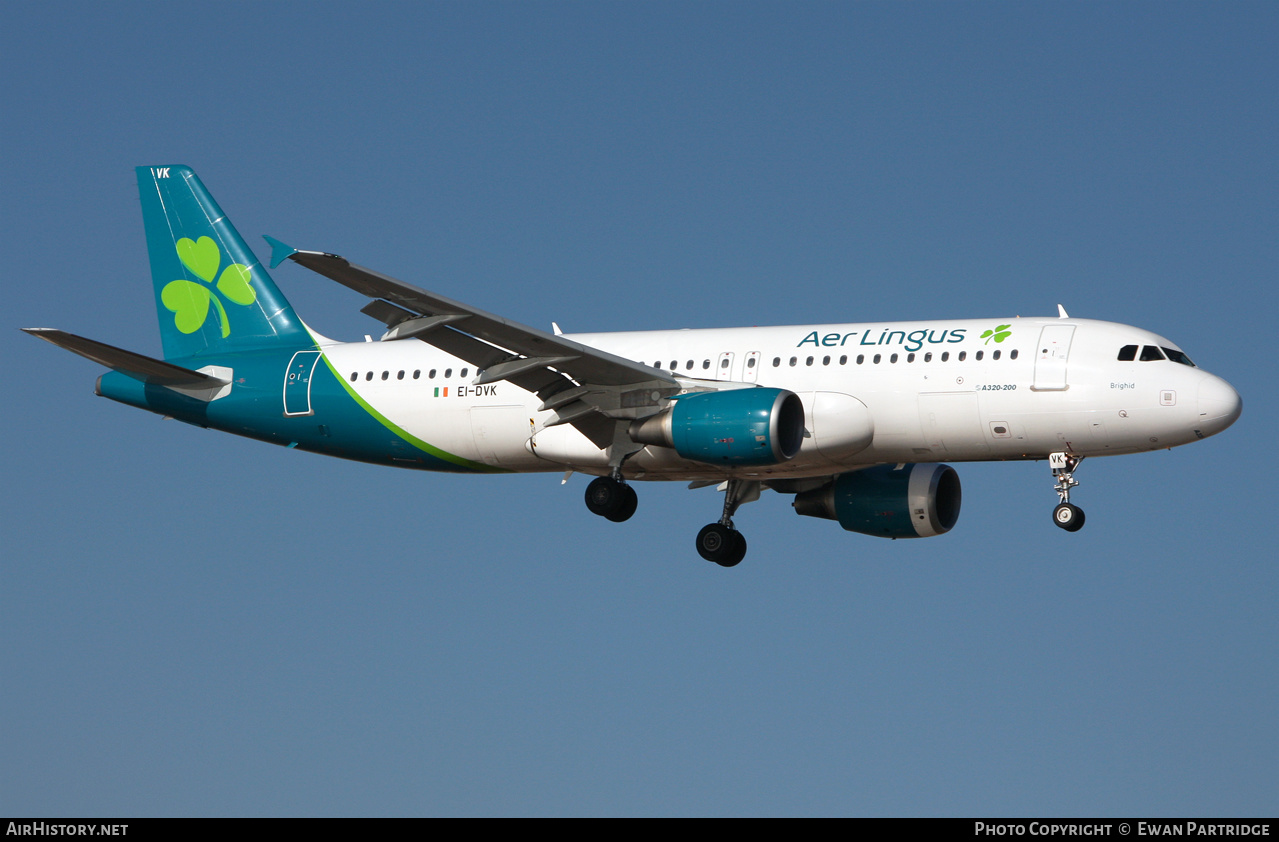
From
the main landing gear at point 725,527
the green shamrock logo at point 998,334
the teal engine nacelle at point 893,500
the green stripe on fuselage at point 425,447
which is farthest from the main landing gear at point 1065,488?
the green stripe on fuselage at point 425,447

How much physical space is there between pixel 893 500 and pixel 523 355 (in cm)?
1006

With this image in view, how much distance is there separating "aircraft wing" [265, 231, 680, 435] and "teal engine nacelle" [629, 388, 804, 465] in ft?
→ 3.43

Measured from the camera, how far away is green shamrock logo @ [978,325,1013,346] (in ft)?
112

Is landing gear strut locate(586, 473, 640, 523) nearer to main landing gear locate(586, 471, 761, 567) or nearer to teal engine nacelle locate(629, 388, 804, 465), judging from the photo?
main landing gear locate(586, 471, 761, 567)

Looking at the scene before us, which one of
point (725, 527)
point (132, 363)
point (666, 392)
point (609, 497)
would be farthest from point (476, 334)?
point (132, 363)

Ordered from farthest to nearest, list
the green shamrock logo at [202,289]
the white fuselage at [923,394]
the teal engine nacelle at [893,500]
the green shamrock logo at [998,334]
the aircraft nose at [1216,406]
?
the green shamrock logo at [202,289], the teal engine nacelle at [893,500], the green shamrock logo at [998,334], the white fuselage at [923,394], the aircraft nose at [1216,406]

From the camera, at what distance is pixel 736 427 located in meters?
33.6

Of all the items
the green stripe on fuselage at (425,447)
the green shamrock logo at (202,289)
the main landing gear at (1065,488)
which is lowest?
the main landing gear at (1065,488)

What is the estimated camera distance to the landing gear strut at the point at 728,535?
38.7 meters

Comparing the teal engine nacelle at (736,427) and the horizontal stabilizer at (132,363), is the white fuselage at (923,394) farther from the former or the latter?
the horizontal stabilizer at (132,363)

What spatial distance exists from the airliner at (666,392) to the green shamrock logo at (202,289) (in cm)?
5

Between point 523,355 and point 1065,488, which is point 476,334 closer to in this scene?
point 523,355

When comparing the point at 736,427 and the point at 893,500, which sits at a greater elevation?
the point at 893,500
